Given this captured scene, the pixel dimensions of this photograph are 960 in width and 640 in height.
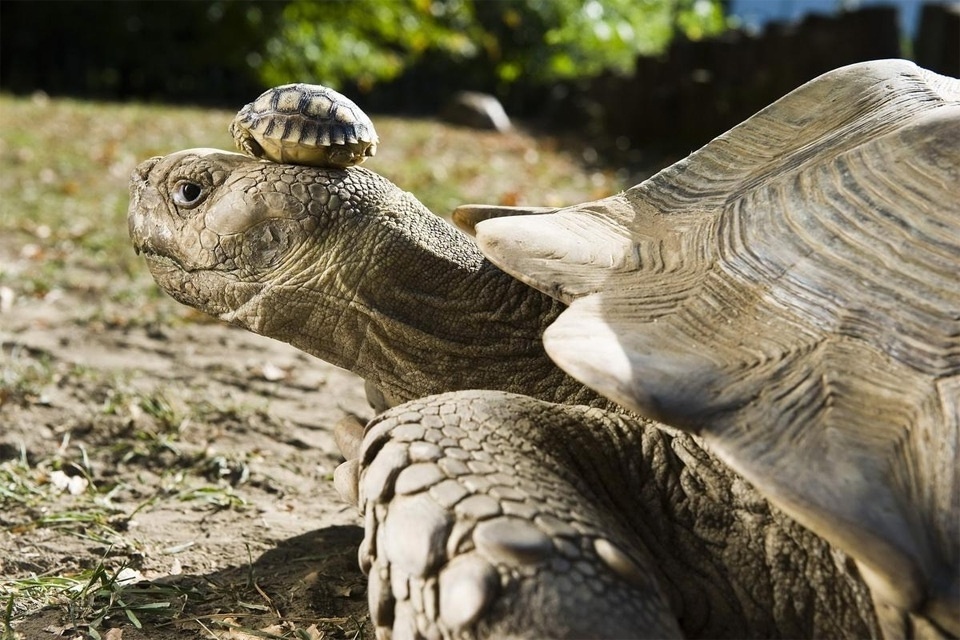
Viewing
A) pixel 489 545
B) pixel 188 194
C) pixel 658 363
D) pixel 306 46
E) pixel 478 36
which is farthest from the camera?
pixel 478 36

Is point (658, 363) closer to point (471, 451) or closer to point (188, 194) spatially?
point (471, 451)

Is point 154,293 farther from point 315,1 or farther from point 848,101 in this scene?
point 315,1

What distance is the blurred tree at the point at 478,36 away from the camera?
13.9m

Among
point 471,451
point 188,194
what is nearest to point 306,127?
point 188,194

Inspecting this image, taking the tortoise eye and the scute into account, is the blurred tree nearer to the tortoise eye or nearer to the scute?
the tortoise eye

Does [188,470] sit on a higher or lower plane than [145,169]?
lower

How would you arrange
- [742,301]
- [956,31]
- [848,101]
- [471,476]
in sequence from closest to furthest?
1. [471,476]
2. [742,301]
3. [848,101]
4. [956,31]

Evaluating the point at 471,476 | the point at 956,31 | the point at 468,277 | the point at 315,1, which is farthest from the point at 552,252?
the point at 315,1

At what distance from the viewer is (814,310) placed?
1745 millimetres

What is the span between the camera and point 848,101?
2.28m

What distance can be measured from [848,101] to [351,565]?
1.48m

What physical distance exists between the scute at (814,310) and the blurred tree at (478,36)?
12.1 metres

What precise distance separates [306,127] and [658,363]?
1.02 meters

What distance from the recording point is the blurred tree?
45.6 ft
